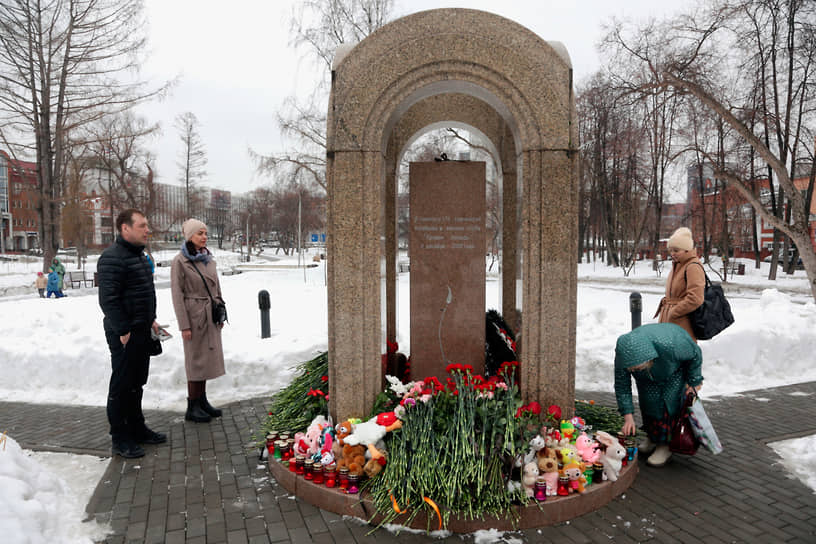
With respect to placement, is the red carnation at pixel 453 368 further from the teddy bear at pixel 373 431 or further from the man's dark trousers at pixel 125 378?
the man's dark trousers at pixel 125 378

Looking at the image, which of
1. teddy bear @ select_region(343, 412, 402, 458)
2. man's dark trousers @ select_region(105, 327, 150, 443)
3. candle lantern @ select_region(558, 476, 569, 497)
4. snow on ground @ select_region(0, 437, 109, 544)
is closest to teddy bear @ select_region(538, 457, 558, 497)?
candle lantern @ select_region(558, 476, 569, 497)

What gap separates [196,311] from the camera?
5.41 meters

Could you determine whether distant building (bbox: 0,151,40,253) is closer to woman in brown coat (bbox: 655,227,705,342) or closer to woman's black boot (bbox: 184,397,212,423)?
woman's black boot (bbox: 184,397,212,423)

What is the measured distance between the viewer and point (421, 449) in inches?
147

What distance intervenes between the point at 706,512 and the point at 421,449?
Result: 2.09 metres

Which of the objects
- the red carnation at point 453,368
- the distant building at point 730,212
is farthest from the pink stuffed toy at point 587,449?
the distant building at point 730,212

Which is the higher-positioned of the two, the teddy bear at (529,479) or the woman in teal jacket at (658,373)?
the woman in teal jacket at (658,373)

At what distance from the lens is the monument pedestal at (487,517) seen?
344 centimetres

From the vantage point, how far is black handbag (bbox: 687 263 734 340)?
192 inches

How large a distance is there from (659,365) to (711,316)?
1.12 metres

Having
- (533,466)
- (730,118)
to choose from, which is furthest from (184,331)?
(730,118)

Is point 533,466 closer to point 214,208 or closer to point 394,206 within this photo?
point 394,206

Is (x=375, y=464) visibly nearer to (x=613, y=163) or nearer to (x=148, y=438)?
(x=148, y=438)

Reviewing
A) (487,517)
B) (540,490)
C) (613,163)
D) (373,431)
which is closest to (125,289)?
(373,431)
